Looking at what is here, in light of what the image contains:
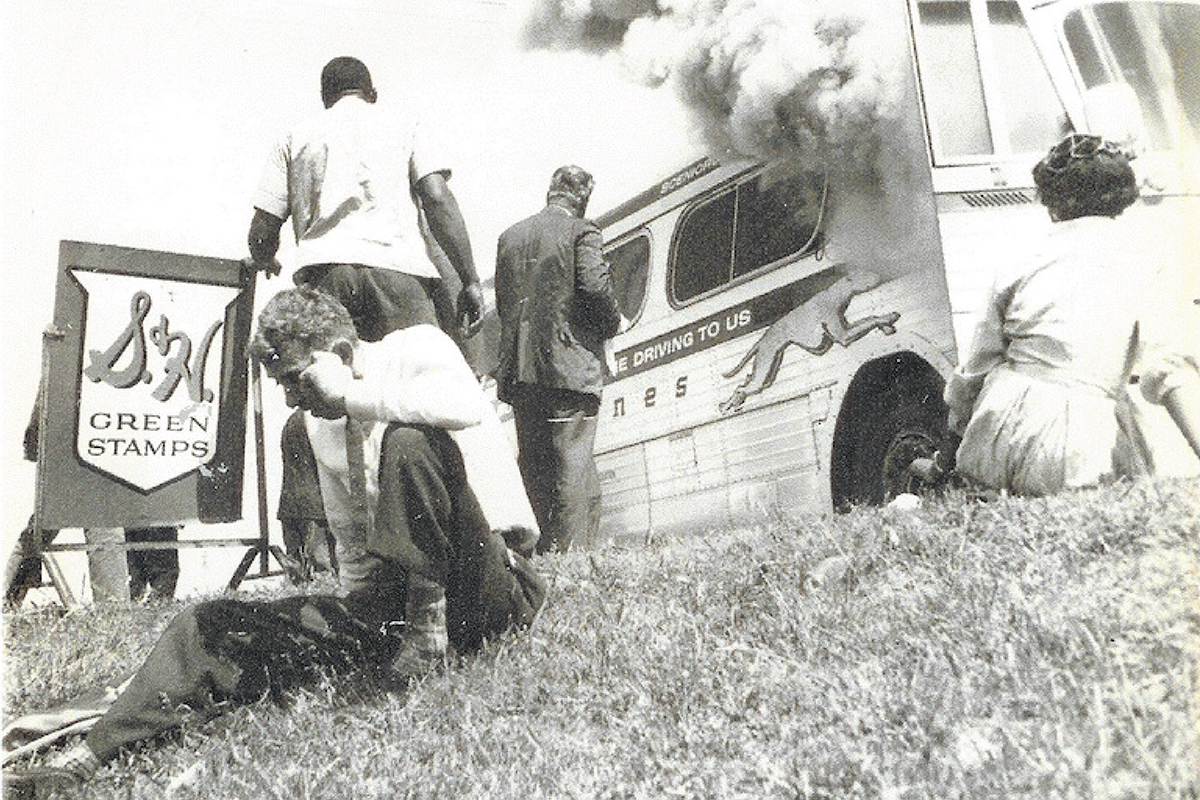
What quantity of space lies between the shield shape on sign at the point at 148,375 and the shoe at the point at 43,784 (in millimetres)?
1078

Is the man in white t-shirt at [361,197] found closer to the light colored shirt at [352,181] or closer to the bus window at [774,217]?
the light colored shirt at [352,181]

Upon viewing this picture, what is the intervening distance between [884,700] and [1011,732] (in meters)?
0.22

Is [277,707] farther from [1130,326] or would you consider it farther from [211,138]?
[1130,326]

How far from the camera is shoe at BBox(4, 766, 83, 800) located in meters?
2.46

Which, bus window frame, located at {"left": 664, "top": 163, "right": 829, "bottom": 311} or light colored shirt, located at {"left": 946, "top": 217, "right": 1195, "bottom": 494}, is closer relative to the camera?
light colored shirt, located at {"left": 946, "top": 217, "right": 1195, "bottom": 494}

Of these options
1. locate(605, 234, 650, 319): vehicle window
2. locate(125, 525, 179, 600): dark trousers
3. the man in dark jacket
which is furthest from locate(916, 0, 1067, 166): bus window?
locate(125, 525, 179, 600): dark trousers

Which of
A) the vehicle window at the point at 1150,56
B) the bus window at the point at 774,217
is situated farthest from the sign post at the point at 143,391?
the vehicle window at the point at 1150,56

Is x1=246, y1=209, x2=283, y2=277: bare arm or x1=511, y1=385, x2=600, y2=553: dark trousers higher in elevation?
x1=246, y1=209, x2=283, y2=277: bare arm

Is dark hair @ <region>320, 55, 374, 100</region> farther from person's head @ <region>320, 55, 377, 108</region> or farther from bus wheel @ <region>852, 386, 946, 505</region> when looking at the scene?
bus wheel @ <region>852, 386, 946, 505</region>

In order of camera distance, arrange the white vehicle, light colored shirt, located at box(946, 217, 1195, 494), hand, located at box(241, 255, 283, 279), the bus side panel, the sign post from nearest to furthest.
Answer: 1. light colored shirt, located at box(946, 217, 1195, 494)
2. the white vehicle
3. the sign post
4. hand, located at box(241, 255, 283, 279)
5. the bus side panel

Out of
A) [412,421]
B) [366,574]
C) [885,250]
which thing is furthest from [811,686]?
[885,250]

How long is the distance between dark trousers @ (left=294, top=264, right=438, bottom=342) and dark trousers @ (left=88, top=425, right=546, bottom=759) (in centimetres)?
72

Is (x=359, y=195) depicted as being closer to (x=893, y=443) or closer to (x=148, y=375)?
(x=148, y=375)

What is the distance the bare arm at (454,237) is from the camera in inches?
138
